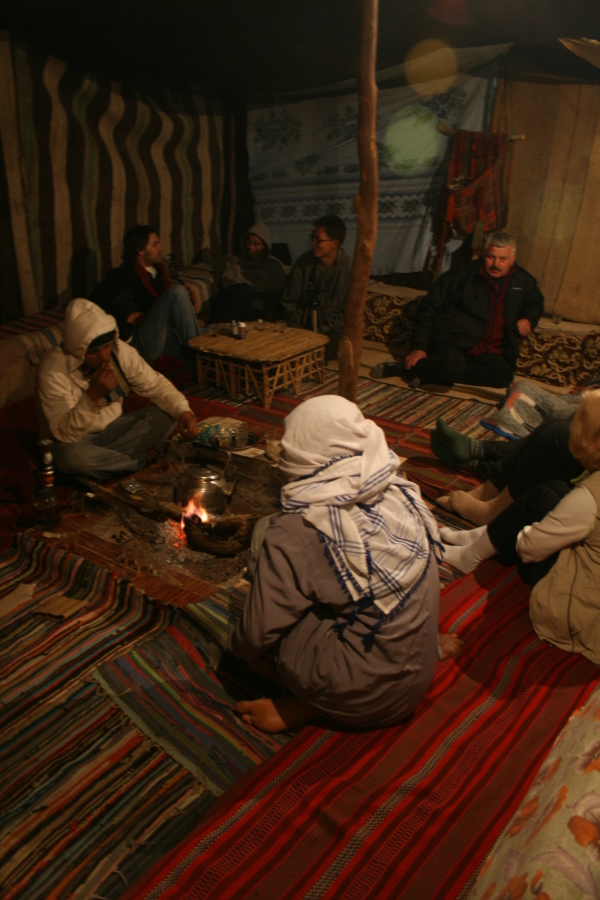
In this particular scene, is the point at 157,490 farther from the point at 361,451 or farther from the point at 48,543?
the point at 361,451

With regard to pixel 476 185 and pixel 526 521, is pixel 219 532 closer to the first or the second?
pixel 526 521

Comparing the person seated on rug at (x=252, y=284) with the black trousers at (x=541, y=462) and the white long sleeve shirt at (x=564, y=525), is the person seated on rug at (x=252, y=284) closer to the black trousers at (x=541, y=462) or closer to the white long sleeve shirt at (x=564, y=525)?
the black trousers at (x=541, y=462)

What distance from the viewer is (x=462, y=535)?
307 cm

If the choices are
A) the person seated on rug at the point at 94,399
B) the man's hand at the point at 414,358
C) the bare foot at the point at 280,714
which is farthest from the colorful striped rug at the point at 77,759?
the man's hand at the point at 414,358

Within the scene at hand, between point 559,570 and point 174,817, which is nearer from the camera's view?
point 174,817

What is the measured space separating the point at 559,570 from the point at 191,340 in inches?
139

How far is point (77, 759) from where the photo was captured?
2.09 metres

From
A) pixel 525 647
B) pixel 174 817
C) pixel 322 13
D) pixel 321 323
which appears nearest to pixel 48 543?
pixel 174 817

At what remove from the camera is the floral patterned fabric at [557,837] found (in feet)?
4.06

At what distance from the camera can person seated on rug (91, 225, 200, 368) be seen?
5.27 metres

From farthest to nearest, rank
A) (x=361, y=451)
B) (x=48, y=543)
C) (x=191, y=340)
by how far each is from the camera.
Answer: (x=191, y=340)
(x=48, y=543)
(x=361, y=451)

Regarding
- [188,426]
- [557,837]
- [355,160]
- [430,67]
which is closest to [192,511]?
[188,426]

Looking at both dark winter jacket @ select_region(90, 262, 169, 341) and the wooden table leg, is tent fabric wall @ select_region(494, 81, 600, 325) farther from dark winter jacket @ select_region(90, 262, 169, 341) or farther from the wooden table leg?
dark winter jacket @ select_region(90, 262, 169, 341)

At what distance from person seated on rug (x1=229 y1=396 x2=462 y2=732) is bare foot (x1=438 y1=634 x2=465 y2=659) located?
1.20ft
